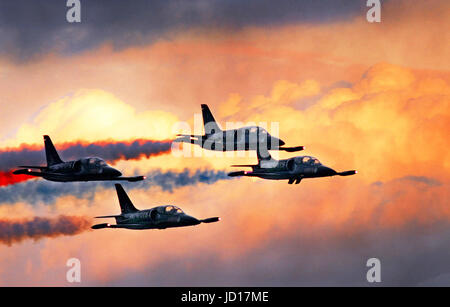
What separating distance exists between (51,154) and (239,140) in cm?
3082

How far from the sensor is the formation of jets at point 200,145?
5448 inches

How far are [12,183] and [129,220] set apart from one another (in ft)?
65.8

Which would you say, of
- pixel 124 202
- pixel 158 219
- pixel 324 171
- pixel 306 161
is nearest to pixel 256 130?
pixel 306 161

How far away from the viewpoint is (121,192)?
6230 inches

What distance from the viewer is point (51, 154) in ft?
478

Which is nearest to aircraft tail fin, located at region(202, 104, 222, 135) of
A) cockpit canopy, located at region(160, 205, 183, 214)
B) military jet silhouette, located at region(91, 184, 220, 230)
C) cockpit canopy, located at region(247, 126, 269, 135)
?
cockpit canopy, located at region(247, 126, 269, 135)

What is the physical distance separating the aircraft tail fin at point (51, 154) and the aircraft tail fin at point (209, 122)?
3076cm

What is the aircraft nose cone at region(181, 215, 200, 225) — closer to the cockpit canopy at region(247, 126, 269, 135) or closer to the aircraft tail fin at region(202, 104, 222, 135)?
the cockpit canopy at region(247, 126, 269, 135)

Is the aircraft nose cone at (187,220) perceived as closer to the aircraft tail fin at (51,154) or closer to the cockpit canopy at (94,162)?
the cockpit canopy at (94,162)
